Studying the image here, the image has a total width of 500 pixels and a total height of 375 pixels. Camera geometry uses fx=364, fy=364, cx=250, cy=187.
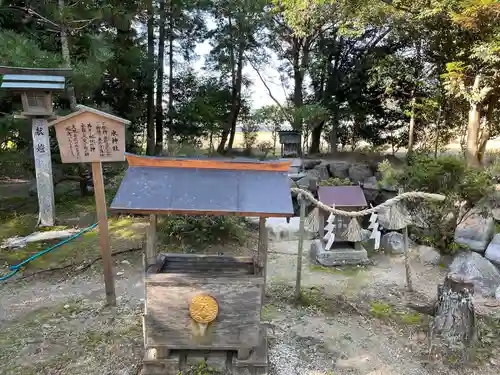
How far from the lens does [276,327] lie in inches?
162

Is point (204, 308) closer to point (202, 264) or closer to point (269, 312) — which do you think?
point (202, 264)

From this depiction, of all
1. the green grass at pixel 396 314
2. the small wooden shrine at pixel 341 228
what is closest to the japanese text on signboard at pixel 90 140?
the small wooden shrine at pixel 341 228

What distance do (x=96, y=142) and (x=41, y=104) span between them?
290 cm

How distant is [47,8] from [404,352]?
8611mm

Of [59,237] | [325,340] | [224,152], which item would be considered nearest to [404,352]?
[325,340]

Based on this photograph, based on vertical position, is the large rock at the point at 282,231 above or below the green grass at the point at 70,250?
below

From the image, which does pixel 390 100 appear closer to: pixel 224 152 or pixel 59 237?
pixel 224 152

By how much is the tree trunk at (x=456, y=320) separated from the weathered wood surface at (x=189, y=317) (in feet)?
6.47

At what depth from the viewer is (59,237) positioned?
21.5 ft

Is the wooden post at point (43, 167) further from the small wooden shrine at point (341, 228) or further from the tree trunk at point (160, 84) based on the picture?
the tree trunk at point (160, 84)

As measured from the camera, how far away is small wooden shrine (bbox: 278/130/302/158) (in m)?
13.5

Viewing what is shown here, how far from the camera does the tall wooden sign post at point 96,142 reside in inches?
171

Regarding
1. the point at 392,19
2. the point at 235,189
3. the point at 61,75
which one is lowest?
the point at 235,189

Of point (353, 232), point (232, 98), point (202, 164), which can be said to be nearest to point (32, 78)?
point (202, 164)
